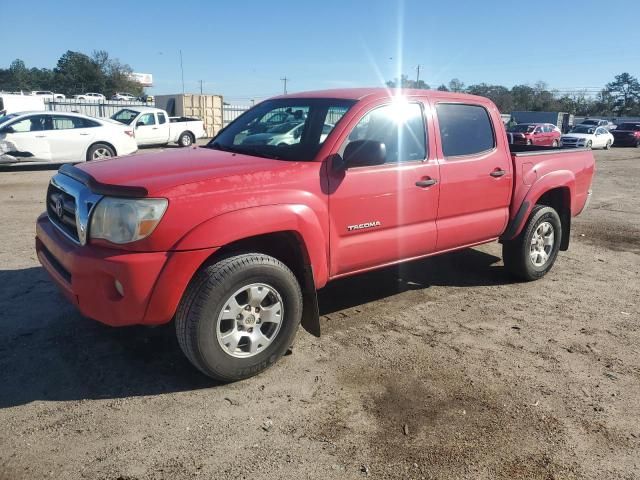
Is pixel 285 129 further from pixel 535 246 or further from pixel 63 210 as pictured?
pixel 535 246

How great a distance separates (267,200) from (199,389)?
1275 millimetres

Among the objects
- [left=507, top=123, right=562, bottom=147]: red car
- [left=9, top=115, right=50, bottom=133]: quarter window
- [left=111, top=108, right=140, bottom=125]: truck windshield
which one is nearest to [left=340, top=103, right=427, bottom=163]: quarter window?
[left=9, top=115, right=50, bottom=133]: quarter window

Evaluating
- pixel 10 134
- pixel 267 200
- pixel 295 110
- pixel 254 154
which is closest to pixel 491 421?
pixel 267 200

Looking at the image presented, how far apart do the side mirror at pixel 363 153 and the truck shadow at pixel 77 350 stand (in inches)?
60.7

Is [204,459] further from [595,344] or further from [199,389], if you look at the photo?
[595,344]

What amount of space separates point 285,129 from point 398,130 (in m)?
0.90

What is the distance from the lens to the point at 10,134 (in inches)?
487

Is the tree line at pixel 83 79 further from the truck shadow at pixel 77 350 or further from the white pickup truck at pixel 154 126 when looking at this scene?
the truck shadow at pixel 77 350

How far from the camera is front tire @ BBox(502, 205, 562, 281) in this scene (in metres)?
5.23

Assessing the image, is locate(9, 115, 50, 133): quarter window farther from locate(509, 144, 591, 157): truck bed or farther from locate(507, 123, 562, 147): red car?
locate(507, 123, 562, 147): red car

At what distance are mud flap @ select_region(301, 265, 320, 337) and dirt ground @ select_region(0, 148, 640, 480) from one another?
0.27 meters

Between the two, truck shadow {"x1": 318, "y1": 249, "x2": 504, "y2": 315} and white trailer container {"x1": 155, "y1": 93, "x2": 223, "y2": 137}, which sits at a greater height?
white trailer container {"x1": 155, "y1": 93, "x2": 223, "y2": 137}

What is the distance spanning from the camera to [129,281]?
9.44ft

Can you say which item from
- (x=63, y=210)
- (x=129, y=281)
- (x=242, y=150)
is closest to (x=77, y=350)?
(x=63, y=210)
